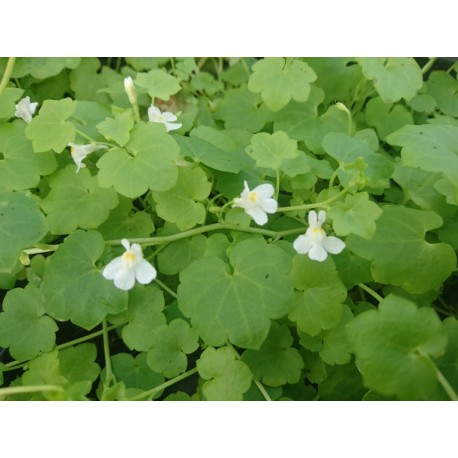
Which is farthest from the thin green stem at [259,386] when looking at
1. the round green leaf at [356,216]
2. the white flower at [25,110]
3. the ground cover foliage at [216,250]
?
the white flower at [25,110]

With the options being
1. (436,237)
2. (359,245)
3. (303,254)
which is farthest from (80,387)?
(436,237)

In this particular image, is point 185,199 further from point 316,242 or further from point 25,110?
point 25,110

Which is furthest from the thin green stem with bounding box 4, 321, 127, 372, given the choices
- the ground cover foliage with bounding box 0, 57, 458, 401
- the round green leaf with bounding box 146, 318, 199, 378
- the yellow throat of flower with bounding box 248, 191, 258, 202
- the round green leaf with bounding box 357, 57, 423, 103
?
the round green leaf with bounding box 357, 57, 423, 103

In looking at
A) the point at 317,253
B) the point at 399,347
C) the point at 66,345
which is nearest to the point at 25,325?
the point at 66,345

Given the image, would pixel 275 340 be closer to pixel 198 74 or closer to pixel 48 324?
pixel 48 324

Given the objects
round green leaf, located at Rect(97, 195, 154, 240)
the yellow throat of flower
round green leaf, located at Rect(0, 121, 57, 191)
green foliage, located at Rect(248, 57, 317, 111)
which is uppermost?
green foliage, located at Rect(248, 57, 317, 111)

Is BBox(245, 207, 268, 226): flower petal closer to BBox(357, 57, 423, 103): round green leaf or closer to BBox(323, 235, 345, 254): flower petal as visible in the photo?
BBox(323, 235, 345, 254): flower petal
